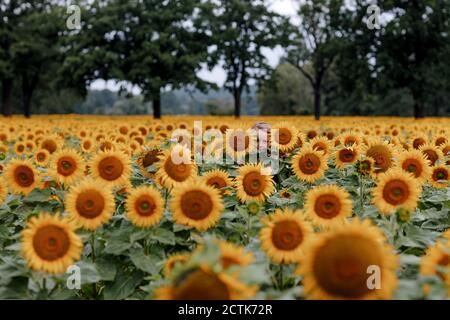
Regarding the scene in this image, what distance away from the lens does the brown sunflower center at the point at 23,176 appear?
4.23 m

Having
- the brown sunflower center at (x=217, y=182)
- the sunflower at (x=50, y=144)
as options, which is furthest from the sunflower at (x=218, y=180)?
the sunflower at (x=50, y=144)

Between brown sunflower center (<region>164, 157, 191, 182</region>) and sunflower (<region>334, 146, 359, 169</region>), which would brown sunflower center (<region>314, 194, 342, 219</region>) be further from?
sunflower (<region>334, 146, 359, 169</region>)

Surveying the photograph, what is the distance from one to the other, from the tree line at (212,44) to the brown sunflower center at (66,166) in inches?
1119

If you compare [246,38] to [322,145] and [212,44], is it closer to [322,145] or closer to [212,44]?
[212,44]

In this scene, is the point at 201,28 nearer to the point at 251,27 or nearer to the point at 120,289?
the point at 251,27

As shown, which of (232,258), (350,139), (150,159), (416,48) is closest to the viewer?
(232,258)

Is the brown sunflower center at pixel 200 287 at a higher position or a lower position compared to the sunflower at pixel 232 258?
lower

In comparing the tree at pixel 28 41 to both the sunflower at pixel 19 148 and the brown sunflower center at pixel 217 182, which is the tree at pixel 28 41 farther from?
the brown sunflower center at pixel 217 182

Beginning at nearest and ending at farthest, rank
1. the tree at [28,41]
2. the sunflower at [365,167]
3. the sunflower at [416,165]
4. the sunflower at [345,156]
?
1. the sunflower at [365,167]
2. the sunflower at [416,165]
3. the sunflower at [345,156]
4. the tree at [28,41]

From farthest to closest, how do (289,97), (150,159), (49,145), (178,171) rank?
(289,97), (49,145), (150,159), (178,171)

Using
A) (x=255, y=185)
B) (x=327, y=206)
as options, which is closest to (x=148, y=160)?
(x=255, y=185)

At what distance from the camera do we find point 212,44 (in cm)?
3738

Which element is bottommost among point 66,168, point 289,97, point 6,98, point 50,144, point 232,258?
point 232,258

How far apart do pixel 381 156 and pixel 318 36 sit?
37.3 metres
